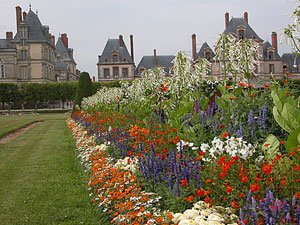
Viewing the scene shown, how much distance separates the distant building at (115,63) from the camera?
54.3 m

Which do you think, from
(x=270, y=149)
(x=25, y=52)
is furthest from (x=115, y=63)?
(x=270, y=149)

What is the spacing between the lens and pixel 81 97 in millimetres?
23062

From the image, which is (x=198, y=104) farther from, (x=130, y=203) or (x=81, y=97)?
(x=81, y=97)

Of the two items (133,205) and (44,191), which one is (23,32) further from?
(133,205)

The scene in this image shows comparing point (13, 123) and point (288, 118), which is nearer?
point (288, 118)

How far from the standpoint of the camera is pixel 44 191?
18.7ft

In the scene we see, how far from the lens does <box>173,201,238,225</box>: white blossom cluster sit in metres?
2.65

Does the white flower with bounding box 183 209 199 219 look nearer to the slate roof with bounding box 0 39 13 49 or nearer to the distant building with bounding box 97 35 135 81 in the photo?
the distant building with bounding box 97 35 135 81

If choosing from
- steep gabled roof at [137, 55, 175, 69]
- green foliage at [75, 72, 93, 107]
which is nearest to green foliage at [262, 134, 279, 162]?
green foliage at [75, 72, 93, 107]

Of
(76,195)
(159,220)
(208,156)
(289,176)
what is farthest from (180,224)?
(76,195)

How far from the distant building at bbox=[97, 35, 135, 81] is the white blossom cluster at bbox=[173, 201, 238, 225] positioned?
169ft

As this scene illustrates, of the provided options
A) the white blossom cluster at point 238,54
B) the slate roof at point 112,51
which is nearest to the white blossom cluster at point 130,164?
the white blossom cluster at point 238,54

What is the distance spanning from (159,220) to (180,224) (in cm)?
21

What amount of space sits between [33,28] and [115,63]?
41.3ft
